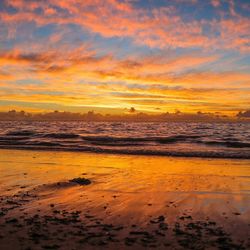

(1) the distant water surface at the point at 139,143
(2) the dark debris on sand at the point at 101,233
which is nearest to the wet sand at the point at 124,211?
(2) the dark debris on sand at the point at 101,233

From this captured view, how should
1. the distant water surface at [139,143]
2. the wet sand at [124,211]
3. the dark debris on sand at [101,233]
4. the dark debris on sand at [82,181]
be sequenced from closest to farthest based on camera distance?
the dark debris on sand at [101,233] < the wet sand at [124,211] < the dark debris on sand at [82,181] < the distant water surface at [139,143]

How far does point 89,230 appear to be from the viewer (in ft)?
23.2

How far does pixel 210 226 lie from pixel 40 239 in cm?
366

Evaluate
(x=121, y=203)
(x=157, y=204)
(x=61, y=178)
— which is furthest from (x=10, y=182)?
(x=157, y=204)

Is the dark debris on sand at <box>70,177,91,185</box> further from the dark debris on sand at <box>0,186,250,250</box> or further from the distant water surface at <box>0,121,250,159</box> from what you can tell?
the distant water surface at <box>0,121,250,159</box>

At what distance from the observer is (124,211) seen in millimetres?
8797

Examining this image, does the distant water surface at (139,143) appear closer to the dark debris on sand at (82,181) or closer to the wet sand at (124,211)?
the wet sand at (124,211)

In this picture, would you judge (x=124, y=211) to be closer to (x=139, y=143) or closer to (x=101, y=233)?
(x=101, y=233)

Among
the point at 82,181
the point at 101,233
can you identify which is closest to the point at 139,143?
the point at 82,181

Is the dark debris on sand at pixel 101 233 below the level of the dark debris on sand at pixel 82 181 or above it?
above

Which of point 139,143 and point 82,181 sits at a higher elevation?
point 82,181

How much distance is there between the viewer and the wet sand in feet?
21.4

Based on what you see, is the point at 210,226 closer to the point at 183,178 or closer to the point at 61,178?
the point at 183,178

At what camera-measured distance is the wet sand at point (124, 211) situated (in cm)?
651
